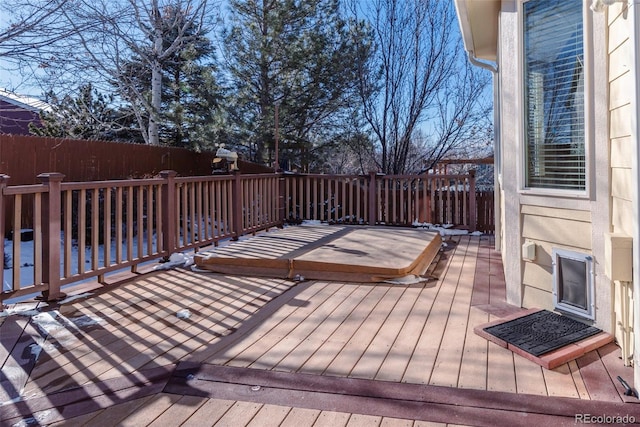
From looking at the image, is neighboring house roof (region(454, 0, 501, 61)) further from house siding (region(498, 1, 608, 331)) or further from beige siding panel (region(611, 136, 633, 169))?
beige siding panel (region(611, 136, 633, 169))

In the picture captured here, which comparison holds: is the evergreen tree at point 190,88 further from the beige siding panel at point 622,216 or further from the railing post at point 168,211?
the beige siding panel at point 622,216

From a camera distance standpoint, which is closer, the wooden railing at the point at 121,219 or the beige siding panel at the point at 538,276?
the beige siding panel at the point at 538,276

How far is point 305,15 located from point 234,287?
722 centimetres

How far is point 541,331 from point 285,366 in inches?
56.0

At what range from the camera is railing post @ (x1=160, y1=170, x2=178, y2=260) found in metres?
4.29

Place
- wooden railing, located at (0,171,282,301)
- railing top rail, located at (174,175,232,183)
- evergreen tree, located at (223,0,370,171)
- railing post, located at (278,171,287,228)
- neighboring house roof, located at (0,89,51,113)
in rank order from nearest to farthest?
1. wooden railing, located at (0,171,282,301)
2. railing top rail, located at (174,175,232,183)
3. railing post, located at (278,171,287,228)
4. neighboring house roof, located at (0,89,51,113)
5. evergreen tree, located at (223,0,370,171)

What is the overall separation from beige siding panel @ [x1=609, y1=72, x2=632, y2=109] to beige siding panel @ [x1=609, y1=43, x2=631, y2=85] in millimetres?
24

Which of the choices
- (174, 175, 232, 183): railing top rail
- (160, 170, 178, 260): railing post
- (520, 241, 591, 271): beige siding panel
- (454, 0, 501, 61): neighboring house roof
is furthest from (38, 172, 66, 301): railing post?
(454, 0, 501, 61): neighboring house roof

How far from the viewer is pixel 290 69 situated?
9039 millimetres

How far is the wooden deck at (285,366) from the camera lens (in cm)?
173

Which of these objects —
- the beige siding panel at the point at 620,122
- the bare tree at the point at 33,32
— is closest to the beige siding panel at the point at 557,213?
the beige siding panel at the point at 620,122

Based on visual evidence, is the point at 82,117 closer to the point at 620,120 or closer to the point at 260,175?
the point at 260,175

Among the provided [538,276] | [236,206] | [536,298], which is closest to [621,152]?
[538,276]

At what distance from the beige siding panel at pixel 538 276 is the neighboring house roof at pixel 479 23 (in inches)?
85.6
